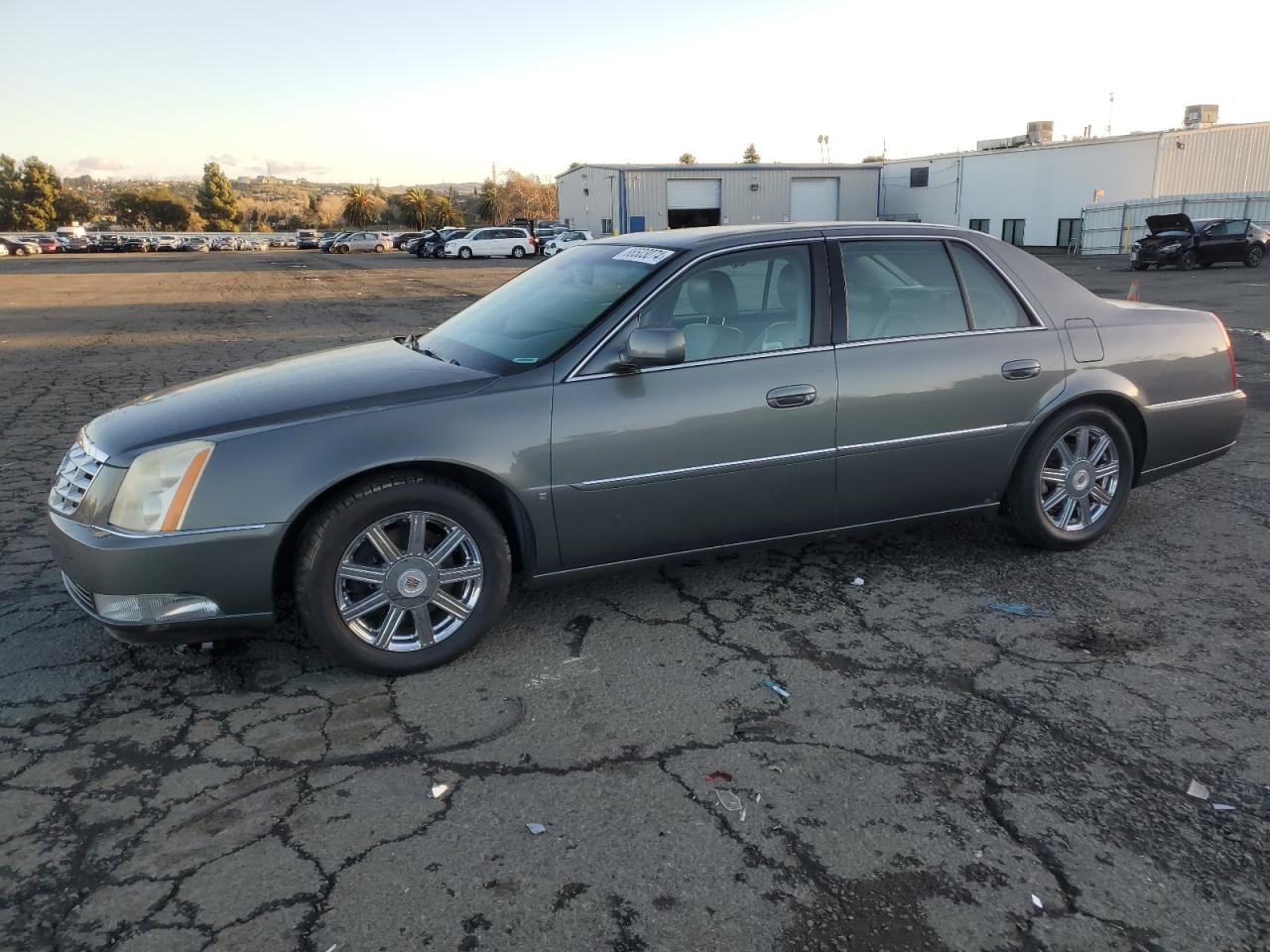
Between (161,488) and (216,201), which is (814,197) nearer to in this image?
(161,488)

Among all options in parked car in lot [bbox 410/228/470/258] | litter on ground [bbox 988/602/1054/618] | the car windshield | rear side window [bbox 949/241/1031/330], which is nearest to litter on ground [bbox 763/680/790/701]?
litter on ground [bbox 988/602/1054/618]

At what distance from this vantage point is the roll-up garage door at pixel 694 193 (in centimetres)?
5562

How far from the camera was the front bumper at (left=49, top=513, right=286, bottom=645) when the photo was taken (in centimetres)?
321

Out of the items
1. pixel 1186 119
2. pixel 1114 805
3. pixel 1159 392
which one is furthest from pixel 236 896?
pixel 1186 119

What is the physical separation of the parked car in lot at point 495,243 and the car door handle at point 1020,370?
43.9 m

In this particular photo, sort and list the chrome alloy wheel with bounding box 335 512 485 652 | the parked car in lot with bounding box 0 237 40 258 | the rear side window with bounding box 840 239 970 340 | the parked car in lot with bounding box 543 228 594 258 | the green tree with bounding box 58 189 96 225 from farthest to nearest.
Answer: the green tree with bounding box 58 189 96 225
the parked car in lot with bounding box 0 237 40 258
the parked car in lot with bounding box 543 228 594 258
the rear side window with bounding box 840 239 970 340
the chrome alloy wheel with bounding box 335 512 485 652

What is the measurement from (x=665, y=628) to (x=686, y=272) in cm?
152

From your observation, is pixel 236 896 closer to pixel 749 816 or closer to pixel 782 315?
pixel 749 816

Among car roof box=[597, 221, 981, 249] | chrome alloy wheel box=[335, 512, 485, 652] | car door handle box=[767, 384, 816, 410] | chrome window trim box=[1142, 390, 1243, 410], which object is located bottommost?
chrome alloy wheel box=[335, 512, 485, 652]

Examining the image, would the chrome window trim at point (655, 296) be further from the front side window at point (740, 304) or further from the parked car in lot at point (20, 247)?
the parked car in lot at point (20, 247)

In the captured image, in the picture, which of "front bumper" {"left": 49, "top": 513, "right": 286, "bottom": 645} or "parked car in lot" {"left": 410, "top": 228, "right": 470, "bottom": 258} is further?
"parked car in lot" {"left": 410, "top": 228, "right": 470, "bottom": 258}

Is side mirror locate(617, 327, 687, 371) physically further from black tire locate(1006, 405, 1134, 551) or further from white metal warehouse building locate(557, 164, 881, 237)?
white metal warehouse building locate(557, 164, 881, 237)

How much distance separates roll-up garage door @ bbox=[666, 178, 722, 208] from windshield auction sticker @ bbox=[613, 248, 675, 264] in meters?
53.7

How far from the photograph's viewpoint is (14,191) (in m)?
97.1
